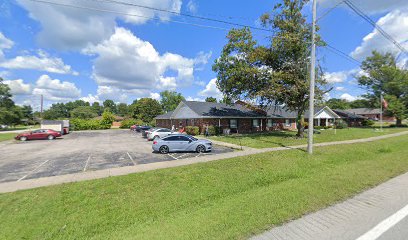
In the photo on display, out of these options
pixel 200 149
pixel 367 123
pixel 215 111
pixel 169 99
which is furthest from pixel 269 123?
pixel 169 99

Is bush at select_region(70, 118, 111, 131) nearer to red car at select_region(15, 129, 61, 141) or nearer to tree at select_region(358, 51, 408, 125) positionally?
red car at select_region(15, 129, 61, 141)

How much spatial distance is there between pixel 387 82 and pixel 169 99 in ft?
203

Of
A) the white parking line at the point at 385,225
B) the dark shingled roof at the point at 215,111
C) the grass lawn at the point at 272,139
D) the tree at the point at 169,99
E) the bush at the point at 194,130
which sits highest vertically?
the tree at the point at 169,99

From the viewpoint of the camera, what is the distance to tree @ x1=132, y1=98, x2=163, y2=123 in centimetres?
6775

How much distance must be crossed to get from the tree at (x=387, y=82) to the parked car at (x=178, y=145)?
45.5 metres

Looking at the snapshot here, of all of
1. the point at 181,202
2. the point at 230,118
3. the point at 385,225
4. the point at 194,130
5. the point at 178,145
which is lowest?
the point at 181,202

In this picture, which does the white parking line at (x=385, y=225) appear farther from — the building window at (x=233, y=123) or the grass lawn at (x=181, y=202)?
the building window at (x=233, y=123)

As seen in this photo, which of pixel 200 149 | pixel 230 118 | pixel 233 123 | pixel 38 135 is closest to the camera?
pixel 200 149

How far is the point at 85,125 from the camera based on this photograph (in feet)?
173

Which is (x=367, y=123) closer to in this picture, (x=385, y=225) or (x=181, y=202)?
(x=385, y=225)

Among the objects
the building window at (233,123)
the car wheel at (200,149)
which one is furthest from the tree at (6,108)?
the car wheel at (200,149)

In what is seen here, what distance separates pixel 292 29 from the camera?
77.8 ft

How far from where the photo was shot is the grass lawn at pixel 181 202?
5.06 meters

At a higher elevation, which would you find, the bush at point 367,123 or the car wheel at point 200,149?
the bush at point 367,123
